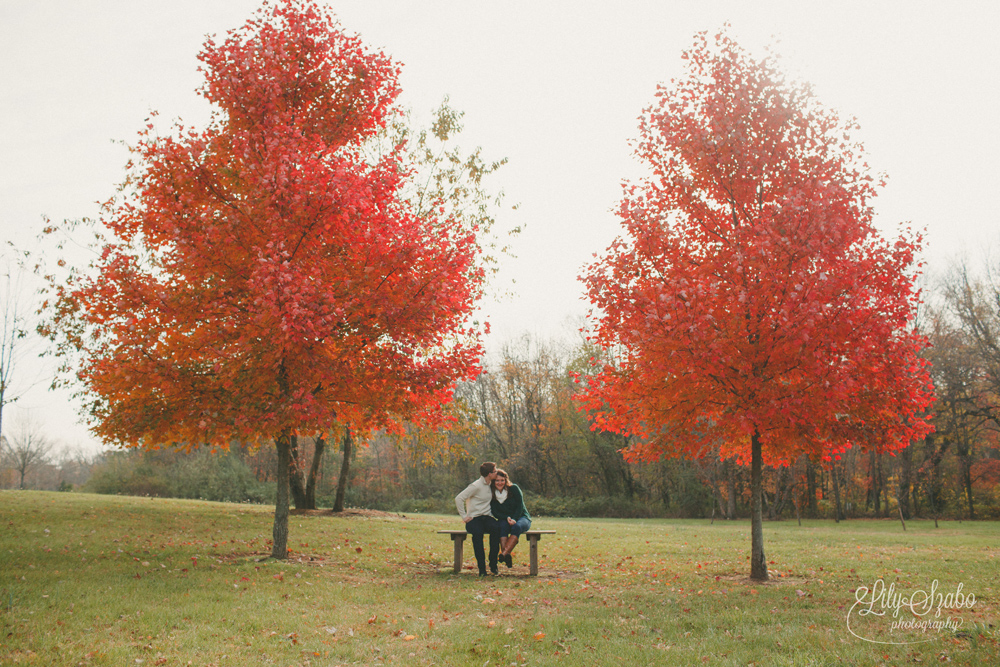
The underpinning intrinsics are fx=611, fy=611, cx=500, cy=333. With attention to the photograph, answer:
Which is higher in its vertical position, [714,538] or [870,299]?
[870,299]

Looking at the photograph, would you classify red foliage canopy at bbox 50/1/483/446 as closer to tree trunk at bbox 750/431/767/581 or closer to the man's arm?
the man's arm

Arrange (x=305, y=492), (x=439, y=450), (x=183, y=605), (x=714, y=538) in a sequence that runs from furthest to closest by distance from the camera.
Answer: (x=305, y=492) < (x=439, y=450) < (x=714, y=538) < (x=183, y=605)

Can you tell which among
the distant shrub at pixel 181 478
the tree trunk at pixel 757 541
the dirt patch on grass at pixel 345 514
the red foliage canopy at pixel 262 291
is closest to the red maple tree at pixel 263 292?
the red foliage canopy at pixel 262 291

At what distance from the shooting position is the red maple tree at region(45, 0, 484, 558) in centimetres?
880

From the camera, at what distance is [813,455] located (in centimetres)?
852

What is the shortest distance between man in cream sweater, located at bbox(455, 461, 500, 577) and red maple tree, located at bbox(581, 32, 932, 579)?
2162 mm

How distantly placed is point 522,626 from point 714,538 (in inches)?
528

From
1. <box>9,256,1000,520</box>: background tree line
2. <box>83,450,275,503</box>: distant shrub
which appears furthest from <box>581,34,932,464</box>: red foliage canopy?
<box>83,450,275,503</box>: distant shrub

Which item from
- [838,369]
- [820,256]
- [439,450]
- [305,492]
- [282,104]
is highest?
[282,104]

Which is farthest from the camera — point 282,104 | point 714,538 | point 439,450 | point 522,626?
point 439,450

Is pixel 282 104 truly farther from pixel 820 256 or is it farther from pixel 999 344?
pixel 999 344

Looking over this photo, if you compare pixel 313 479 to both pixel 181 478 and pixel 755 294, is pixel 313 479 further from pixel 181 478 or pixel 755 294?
pixel 755 294

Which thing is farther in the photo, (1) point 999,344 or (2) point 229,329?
(1) point 999,344

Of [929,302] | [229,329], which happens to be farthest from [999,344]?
[229,329]
